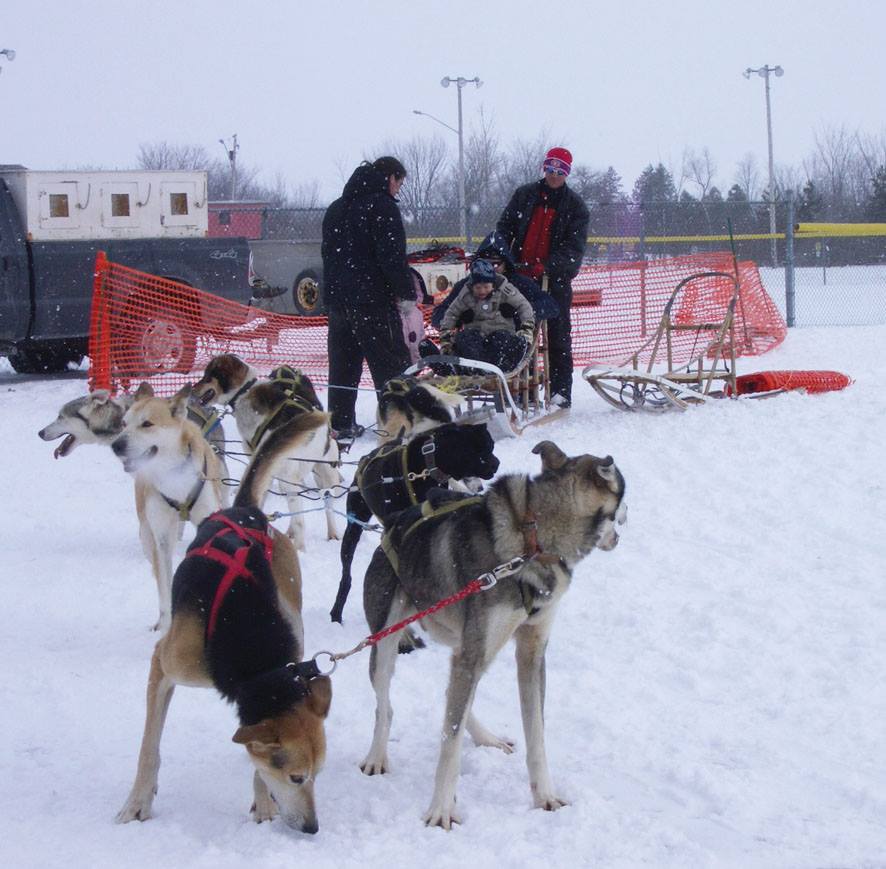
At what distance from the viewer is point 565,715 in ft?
11.1

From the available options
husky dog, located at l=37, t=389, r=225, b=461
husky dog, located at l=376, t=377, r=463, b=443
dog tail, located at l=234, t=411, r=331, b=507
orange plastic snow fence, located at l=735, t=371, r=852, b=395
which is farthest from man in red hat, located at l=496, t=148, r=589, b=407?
dog tail, located at l=234, t=411, r=331, b=507

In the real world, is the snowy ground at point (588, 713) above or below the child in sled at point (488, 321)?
below

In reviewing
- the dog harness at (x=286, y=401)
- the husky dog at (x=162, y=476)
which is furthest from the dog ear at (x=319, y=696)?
the dog harness at (x=286, y=401)

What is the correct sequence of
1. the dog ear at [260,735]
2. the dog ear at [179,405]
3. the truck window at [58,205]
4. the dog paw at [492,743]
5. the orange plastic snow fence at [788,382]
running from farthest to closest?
the truck window at [58,205] < the orange plastic snow fence at [788,382] < the dog ear at [179,405] < the dog paw at [492,743] < the dog ear at [260,735]

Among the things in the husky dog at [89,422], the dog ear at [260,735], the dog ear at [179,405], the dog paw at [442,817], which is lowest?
the dog paw at [442,817]

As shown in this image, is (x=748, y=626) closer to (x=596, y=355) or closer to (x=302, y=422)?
(x=302, y=422)

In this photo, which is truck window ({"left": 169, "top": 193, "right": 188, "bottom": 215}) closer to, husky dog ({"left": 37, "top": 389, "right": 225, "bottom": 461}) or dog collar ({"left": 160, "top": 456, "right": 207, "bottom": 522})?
husky dog ({"left": 37, "top": 389, "right": 225, "bottom": 461})

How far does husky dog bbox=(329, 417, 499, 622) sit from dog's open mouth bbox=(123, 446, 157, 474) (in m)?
0.84

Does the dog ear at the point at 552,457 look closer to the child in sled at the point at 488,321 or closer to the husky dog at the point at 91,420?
the husky dog at the point at 91,420

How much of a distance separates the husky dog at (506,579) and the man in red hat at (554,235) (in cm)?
517

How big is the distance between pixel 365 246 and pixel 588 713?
4.41 m

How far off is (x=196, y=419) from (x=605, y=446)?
2836 millimetres

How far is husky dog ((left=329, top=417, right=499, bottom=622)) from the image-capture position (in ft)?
13.2

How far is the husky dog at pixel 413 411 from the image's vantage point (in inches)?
198
